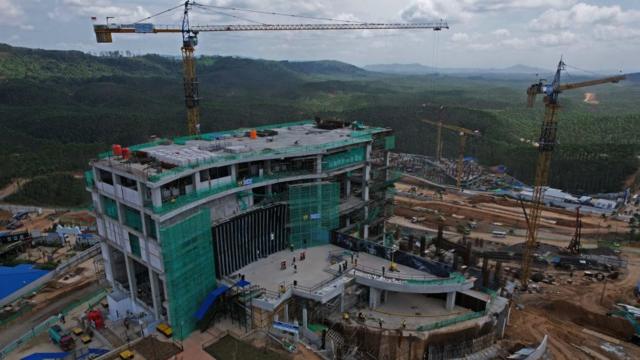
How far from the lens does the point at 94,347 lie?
135ft

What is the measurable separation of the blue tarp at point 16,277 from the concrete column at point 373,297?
49693 mm

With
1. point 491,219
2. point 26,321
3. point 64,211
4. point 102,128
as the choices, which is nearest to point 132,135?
point 102,128

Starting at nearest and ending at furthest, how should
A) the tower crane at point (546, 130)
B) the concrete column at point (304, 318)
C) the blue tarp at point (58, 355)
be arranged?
the blue tarp at point (58, 355) < the concrete column at point (304, 318) < the tower crane at point (546, 130)

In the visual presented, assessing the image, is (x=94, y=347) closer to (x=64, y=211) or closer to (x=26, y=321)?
(x=26, y=321)

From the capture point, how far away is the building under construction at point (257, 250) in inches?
1581

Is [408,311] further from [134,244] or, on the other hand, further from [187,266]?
[134,244]

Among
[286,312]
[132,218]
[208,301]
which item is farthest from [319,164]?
[132,218]

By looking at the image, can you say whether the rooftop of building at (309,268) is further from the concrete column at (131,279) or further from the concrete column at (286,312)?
the concrete column at (131,279)

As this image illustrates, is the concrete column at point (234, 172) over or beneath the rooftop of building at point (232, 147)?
beneath

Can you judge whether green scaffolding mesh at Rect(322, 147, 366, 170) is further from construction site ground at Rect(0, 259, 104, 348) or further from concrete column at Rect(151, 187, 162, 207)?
construction site ground at Rect(0, 259, 104, 348)

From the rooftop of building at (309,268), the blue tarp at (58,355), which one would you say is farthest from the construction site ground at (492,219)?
the blue tarp at (58,355)

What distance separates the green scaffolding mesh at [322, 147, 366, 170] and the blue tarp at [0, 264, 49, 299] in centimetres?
4664

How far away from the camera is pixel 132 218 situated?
41594mm

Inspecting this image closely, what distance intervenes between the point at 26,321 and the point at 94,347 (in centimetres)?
1909
